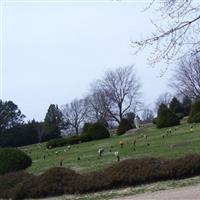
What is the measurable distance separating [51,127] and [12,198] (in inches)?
2694

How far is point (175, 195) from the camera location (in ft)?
39.9

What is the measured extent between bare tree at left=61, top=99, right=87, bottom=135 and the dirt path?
298 feet

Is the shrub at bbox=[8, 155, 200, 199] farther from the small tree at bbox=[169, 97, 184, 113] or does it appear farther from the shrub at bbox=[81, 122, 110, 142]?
the small tree at bbox=[169, 97, 184, 113]

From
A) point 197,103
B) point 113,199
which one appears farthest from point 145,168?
point 197,103

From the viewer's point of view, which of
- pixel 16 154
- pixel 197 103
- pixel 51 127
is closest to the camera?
pixel 16 154

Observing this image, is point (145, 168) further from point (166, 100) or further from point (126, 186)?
point (166, 100)

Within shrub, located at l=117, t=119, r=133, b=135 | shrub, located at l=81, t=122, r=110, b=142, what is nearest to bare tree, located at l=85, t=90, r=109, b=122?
shrub, located at l=117, t=119, r=133, b=135

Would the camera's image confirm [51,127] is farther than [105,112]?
No

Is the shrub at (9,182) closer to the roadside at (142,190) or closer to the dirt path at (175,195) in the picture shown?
the roadside at (142,190)

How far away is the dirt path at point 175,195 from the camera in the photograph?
11.6 metres

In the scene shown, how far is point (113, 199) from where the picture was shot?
13531mm

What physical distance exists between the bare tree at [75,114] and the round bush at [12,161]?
79736 millimetres

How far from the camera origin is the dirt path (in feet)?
38.2

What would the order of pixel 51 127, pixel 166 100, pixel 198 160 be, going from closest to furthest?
pixel 198 160, pixel 51 127, pixel 166 100
